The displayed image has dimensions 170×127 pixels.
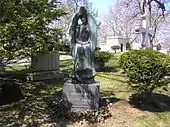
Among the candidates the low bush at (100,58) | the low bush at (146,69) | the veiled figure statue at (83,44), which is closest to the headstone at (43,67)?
the low bush at (100,58)

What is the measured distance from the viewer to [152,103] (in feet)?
24.9

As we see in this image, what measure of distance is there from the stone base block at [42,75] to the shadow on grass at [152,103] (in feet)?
15.9

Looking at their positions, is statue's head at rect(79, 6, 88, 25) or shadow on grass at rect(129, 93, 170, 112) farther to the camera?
shadow on grass at rect(129, 93, 170, 112)

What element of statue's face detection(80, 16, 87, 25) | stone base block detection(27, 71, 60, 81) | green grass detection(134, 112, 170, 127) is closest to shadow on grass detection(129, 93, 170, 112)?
green grass detection(134, 112, 170, 127)

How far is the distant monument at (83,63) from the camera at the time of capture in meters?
6.91

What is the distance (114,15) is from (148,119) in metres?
56.2

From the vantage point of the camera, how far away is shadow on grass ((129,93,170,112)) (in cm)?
732

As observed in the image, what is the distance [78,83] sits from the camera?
23.0 feet

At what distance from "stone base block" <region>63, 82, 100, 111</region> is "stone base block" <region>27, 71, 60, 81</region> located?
4756mm

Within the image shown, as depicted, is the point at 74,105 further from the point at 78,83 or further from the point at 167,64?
the point at 167,64

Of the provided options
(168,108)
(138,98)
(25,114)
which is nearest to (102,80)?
(138,98)

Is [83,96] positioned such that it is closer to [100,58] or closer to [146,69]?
[146,69]

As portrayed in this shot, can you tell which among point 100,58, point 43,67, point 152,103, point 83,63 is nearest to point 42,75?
point 43,67

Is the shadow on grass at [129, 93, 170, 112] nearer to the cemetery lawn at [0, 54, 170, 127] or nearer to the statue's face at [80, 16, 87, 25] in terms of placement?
the cemetery lawn at [0, 54, 170, 127]
